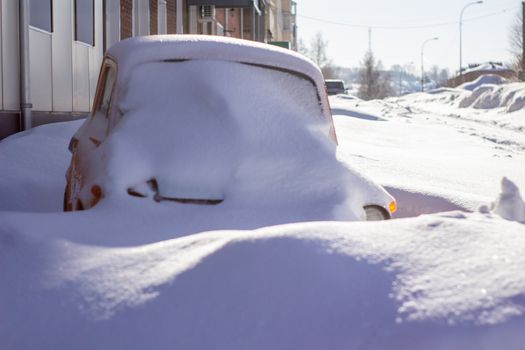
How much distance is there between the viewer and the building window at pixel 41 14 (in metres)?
10.5

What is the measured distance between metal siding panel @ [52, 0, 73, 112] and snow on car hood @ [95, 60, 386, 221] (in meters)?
7.44

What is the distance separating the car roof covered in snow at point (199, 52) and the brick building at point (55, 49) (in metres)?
5.16

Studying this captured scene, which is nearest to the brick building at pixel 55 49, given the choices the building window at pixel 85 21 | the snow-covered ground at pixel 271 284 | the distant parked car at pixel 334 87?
the building window at pixel 85 21

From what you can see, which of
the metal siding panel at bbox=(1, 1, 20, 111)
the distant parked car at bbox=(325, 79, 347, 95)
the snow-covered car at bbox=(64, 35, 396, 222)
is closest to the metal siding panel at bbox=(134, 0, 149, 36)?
the metal siding panel at bbox=(1, 1, 20, 111)

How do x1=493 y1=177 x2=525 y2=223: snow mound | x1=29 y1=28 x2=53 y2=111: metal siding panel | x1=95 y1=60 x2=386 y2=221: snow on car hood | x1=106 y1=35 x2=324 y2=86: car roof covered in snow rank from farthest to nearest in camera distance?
x1=29 y1=28 x2=53 y2=111: metal siding panel < x1=106 y1=35 x2=324 y2=86: car roof covered in snow < x1=95 y1=60 x2=386 y2=221: snow on car hood < x1=493 y1=177 x2=525 y2=223: snow mound

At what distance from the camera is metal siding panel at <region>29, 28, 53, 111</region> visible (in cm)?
1040

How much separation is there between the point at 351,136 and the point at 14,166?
8638mm

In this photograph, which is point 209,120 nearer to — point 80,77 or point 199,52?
point 199,52

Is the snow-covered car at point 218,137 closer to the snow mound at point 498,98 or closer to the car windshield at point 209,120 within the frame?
the car windshield at point 209,120

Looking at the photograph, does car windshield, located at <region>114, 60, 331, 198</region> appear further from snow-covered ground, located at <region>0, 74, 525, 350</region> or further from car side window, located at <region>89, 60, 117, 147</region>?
snow-covered ground, located at <region>0, 74, 525, 350</region>

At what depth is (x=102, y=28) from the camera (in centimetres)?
1414

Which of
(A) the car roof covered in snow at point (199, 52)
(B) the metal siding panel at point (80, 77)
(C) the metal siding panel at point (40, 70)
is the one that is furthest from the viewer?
(B) the metal siding panel at point (80, 77)

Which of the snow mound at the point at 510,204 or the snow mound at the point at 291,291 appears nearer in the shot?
the snow mound at the point at 291,291

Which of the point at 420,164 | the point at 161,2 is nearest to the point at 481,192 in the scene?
the point at 420,164
